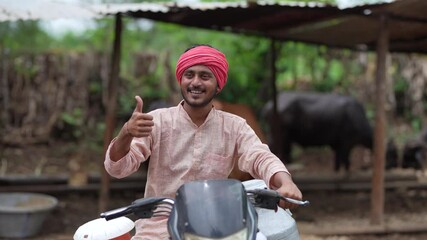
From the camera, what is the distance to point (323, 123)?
424 inches

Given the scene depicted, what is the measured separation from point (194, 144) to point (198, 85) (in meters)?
0.33

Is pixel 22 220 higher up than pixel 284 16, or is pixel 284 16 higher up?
pixel 284 16

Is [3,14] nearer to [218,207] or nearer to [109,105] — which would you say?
[109,105]

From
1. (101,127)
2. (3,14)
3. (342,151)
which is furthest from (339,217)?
(101,127)

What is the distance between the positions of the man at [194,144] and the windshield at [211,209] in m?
0.48

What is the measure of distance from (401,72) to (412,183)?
5427 mm

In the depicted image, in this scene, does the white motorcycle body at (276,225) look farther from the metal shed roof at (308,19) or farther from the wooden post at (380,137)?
the wooden post at (380,137)

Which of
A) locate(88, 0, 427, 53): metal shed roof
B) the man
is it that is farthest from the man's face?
locate(88, 0, 427, 53): metal shed roof

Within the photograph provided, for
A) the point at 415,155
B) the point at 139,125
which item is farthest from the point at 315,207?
the point at 139,125

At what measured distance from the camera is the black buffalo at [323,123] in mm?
10578

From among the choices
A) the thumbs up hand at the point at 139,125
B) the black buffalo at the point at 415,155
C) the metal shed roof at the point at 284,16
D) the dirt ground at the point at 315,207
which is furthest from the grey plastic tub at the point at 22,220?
the black buffalo at the point at 415,155

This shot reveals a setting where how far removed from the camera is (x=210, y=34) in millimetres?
14180

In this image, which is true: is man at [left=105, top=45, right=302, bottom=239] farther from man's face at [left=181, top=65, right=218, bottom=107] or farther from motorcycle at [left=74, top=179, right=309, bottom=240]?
motorcycle at [left=74, top=179, right=309, bottom=240]

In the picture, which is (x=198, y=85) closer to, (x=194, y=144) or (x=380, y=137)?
(x=194, y=144)
